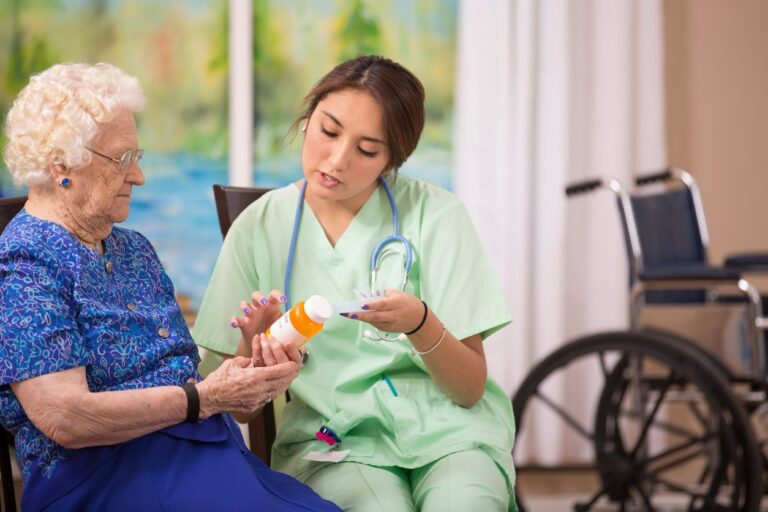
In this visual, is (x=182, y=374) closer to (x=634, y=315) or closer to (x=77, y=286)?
(x=77, y=286)

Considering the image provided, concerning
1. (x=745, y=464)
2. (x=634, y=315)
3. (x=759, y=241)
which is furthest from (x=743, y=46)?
(x=745, y=464)

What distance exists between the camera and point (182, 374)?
1.36 meters

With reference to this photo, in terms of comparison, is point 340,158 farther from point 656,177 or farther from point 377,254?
point 656,177

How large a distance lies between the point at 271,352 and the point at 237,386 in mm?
80

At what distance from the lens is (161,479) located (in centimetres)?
125

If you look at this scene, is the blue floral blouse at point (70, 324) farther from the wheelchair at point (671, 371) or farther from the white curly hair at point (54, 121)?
the wheelchair at point (671, 371)

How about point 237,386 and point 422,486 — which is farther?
point 422,486

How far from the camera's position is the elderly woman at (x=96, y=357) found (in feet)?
3.87

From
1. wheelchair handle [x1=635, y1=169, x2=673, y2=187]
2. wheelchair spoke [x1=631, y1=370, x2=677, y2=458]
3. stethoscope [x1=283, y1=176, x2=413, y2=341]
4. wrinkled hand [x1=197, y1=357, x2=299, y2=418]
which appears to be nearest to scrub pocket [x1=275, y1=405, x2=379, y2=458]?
stethoscope [x1=283, y1=176, x2=413, y2=341]

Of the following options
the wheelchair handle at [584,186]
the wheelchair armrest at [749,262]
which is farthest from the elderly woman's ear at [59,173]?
the wheelchair armrest at [749,262]

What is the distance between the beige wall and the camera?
383cm

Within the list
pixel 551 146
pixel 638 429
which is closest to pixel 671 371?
pixel 638 429

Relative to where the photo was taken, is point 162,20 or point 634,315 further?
point 162,20

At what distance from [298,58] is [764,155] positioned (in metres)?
1.92
